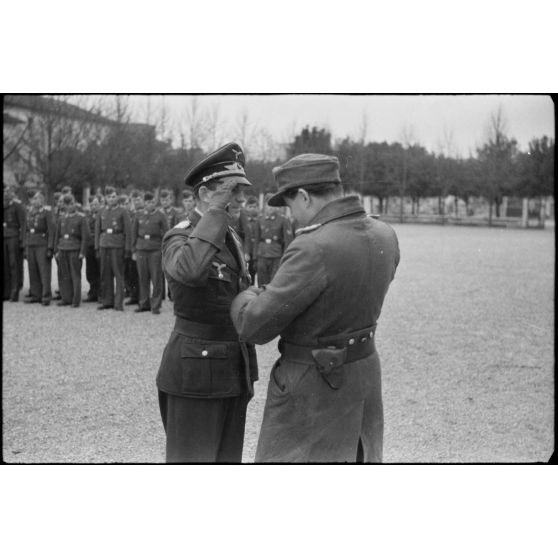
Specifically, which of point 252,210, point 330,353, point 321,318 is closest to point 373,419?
point 330,353

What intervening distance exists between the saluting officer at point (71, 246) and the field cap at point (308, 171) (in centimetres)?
642

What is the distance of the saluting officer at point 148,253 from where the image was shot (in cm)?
934

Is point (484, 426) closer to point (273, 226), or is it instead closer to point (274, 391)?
point (274, 391)

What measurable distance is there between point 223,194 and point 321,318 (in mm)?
731

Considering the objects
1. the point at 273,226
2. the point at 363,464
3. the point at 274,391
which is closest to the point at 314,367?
the point at 274,391

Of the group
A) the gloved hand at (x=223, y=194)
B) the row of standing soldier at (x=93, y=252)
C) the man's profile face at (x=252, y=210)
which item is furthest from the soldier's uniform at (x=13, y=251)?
the gloved hand at (x=223, y=194)

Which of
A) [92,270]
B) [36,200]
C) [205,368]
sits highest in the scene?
[36,200]

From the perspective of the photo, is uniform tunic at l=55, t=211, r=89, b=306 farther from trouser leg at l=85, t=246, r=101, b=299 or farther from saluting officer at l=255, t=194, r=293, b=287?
saluting officer at l=255, t=194, r=293, b=287

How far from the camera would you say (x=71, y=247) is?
370 inches

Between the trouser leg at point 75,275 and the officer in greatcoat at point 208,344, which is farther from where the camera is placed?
the trouser leg at point 75,275

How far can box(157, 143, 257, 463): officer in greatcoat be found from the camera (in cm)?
312

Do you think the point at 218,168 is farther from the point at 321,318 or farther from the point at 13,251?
Result: the point at 13,251

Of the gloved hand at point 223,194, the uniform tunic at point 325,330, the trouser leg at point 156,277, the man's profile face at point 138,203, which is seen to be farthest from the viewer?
the trouser leg at point 156,277

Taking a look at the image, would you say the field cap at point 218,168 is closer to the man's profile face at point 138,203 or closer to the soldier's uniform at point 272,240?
the man's profile face at point 138,203
